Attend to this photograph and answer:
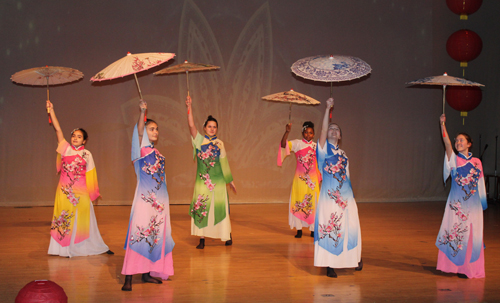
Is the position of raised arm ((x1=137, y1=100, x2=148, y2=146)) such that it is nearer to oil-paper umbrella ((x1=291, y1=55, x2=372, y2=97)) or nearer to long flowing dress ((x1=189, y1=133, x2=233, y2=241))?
oil-paper umbrella ((x1=291, y1=55, x2=372, y2=97))

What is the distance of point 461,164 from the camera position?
3.88 meters

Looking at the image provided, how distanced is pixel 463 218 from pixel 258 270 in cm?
175

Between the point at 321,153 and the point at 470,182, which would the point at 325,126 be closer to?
the point at 321,153

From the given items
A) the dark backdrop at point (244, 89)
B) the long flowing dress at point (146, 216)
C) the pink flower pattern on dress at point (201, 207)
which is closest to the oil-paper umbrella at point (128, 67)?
the long flowing dress at point (146, 216)

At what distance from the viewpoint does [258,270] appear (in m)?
3.96

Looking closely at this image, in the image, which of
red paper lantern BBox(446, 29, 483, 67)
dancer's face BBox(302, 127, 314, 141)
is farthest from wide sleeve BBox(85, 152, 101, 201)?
red paper lantern BBox(446, 29, 483, 67)

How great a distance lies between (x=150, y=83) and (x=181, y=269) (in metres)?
4.74

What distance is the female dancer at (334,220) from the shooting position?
3744 mm

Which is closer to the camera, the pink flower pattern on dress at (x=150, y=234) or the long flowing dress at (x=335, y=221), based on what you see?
the pink flower pattern on dress at (x=150, y=234)

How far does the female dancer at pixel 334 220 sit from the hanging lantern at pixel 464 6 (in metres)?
5.92

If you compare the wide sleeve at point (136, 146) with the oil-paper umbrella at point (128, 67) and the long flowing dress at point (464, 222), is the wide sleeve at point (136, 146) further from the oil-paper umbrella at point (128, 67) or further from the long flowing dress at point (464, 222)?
the long flowing dress at point (464, 222)

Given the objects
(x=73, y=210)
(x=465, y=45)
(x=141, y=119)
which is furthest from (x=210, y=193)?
(x=465, y=45)

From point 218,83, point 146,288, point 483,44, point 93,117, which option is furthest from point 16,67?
point 483,44

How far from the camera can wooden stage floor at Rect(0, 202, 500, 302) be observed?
3.31 m
